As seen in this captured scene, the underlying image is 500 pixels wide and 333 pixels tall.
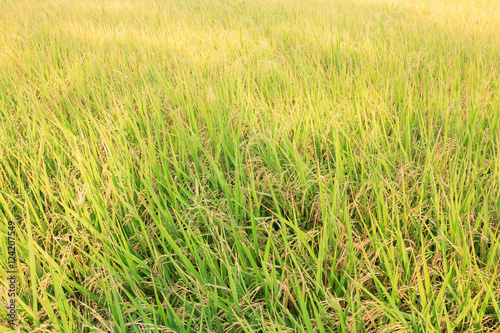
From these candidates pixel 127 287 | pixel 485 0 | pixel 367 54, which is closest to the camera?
pixel 127 287

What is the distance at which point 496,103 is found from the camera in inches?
51.8

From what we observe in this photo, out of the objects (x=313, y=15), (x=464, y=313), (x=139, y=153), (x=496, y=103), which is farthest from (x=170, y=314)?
(x=313, y=15)

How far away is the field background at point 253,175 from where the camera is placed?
0.67 meters

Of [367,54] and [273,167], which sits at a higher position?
[367,54]

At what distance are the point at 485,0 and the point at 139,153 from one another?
5067 mm

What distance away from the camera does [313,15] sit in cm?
349

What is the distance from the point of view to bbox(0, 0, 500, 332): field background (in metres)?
0.67

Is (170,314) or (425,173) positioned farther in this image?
(425,173)

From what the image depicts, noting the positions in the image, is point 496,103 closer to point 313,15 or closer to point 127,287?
point 127,287

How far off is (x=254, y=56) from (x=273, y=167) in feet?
4.37

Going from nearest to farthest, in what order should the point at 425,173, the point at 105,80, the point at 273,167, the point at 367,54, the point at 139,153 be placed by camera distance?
1. the point at 425,173
2. the point at 273,167
3. the point at 139,153
4. the point at 105,80
5. the point at 367,54

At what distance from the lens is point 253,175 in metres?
0.97

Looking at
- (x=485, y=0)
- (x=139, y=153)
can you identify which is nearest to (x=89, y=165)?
(x=139, y=153)

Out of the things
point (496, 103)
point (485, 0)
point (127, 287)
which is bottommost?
point (127, 287)
